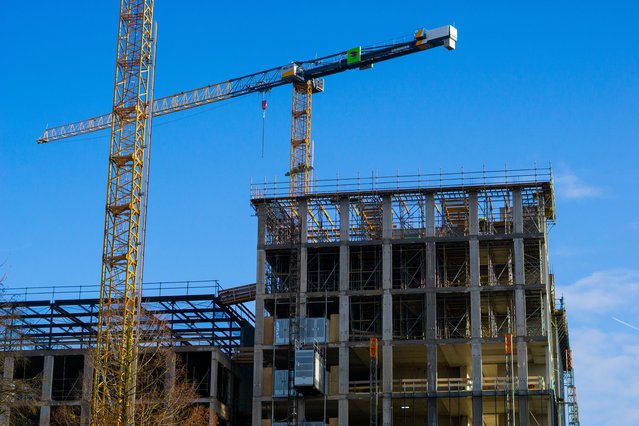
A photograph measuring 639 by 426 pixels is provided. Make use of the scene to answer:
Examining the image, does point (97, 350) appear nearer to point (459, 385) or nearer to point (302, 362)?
point (302, 362)

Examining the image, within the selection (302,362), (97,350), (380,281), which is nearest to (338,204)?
(380,281)

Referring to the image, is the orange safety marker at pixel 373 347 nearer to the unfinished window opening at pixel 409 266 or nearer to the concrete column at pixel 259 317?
the unfinished window opening at pixel 409 266

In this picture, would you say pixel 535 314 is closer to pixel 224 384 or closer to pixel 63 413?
pixel 224 384

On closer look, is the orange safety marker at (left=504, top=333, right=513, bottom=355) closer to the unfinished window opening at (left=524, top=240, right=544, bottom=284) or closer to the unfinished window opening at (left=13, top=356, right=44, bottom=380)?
the unfinished window opening at (left=524, top=240, right=544, bottom=284)

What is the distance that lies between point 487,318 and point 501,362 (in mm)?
4028

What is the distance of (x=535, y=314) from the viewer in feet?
353

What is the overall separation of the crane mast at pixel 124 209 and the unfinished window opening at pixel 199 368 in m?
7.02

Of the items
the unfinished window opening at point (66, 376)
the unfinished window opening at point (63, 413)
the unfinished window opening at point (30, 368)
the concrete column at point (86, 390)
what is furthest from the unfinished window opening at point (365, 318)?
the unfinished window opening at point (30, 368)

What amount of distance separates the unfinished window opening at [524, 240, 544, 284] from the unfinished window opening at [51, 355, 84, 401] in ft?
131

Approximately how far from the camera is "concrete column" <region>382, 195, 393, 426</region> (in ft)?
335

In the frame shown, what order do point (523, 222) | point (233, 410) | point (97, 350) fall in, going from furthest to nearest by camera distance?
point (233, 410)
point (523, 222)
point (97, 350)

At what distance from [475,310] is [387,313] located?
7.39 meters

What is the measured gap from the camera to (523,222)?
106375 mm

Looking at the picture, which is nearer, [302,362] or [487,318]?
[302,362]
